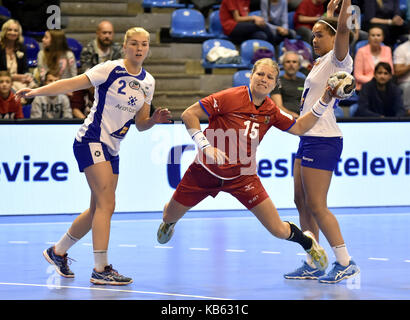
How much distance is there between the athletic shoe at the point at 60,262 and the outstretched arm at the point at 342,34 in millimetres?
2729

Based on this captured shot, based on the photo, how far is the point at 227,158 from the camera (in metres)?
6.51

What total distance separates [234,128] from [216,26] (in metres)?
7.63

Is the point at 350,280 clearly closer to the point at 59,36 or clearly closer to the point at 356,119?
the point at 356,119

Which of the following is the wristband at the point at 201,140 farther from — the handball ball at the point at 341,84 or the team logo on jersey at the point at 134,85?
the handball ball at the point at 341,84

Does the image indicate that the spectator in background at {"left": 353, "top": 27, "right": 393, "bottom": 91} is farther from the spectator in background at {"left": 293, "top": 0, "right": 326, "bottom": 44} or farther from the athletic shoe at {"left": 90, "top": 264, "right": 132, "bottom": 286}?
the athletic shoe at {"left": 90, "top": 264, "right": 132, "bottom": 286}

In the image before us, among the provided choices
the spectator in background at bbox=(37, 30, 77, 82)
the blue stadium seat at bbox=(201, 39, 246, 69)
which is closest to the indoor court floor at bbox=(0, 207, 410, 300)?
the spectator in background at bbox=(37, 30, 77, 82)

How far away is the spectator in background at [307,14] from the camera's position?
46.5 ft

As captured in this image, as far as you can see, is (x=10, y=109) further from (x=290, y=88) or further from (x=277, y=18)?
(x=277, y=18)

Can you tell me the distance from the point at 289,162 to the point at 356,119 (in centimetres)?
109

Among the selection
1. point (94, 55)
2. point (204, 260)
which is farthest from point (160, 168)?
point (204, 260)

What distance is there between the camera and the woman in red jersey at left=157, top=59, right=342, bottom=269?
259 inches

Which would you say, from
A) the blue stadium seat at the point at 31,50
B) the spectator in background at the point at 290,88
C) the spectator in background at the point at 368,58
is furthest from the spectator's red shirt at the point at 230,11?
the blue stadium seat at the point at 31,50

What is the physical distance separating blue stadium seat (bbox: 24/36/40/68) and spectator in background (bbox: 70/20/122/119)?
1013 millimetres

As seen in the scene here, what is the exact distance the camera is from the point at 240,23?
13766 mm
